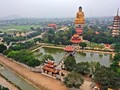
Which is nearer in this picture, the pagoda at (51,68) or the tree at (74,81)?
the tree at (74,81)

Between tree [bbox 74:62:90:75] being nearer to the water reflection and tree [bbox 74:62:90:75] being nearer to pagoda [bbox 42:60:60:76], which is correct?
pagoda [bbox 42:60:60:76]

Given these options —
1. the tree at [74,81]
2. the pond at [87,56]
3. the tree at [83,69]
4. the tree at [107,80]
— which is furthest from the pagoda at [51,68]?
the pond at [87,56]

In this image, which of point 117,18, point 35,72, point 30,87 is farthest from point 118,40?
point 30,87

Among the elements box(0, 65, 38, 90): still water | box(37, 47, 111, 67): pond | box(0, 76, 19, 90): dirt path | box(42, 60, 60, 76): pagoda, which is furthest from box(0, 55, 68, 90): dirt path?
box(37, 47, 111, 67): pond

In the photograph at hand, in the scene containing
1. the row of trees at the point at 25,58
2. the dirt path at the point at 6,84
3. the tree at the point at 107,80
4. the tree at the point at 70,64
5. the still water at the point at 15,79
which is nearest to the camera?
the tree at the point at 107,80

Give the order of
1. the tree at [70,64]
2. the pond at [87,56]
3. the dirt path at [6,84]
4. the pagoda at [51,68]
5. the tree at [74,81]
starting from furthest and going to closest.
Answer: the pond at [87,56], the tree at [70,64], the pagoda at [51,68], the dirt path at [6,84], the tree at [74,81]

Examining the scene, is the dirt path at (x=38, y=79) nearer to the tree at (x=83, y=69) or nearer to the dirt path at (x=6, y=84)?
the dirt path at (x=6, y=84)

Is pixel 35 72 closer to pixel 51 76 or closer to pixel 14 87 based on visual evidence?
pixel 51 76
